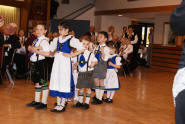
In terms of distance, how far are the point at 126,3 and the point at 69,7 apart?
13.3 feet

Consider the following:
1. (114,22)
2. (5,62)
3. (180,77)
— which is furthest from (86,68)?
(114,22)

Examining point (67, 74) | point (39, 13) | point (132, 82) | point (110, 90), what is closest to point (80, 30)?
point (39, 13)

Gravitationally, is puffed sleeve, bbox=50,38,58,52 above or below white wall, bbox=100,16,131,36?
below

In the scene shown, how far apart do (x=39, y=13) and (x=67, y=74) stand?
32.8ft

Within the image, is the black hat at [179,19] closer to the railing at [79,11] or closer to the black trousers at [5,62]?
the black trousers at [5,62]

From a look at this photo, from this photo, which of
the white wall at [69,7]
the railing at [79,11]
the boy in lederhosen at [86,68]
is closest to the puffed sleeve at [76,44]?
the boy in lederhosen at [86,68]

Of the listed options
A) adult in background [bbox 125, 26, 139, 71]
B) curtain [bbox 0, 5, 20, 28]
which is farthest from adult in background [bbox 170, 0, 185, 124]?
curtain [bbox 0, 5, 20, 28]

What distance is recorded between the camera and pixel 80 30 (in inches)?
505

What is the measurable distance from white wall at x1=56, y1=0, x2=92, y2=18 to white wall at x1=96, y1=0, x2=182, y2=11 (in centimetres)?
122

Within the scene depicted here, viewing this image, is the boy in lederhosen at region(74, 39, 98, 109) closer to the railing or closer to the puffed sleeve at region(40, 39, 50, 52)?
the puffed sleeve at region(40, 39, 50, 52)

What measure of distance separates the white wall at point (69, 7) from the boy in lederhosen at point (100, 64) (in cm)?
1080

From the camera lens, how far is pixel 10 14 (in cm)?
1188

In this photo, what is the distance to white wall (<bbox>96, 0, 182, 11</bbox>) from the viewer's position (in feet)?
34.1

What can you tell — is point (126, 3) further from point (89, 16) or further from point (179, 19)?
point (179, 19)
